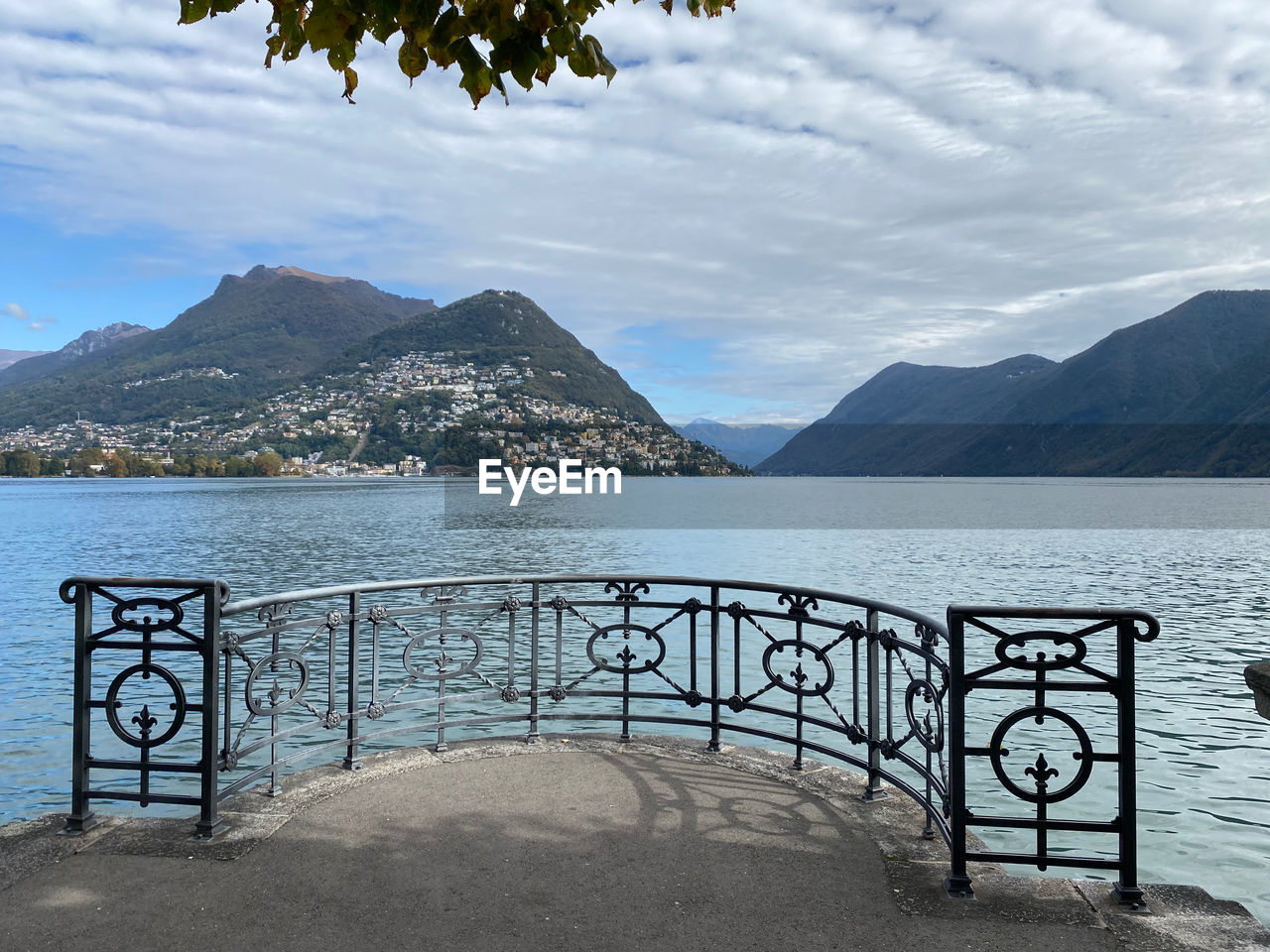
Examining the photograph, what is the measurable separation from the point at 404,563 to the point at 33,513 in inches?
2115

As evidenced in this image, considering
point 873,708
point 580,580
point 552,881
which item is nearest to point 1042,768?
point 873,708

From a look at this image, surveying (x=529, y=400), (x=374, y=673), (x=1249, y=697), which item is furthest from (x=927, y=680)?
(x=529, y=400)

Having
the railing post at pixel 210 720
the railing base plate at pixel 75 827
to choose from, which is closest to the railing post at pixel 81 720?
the railing base plate at pixel 75 827

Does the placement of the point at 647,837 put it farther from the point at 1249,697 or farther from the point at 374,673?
the point at 1249,697

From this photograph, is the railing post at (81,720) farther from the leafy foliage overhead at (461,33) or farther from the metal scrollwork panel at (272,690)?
the leafy foliage overhead at (461,33)

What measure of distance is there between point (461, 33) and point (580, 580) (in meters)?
3.53

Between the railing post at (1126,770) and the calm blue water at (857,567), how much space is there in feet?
13.3

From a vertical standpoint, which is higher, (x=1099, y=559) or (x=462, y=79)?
(x=462, y=79)

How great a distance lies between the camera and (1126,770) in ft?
12.5

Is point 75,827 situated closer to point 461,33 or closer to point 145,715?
point 145,715

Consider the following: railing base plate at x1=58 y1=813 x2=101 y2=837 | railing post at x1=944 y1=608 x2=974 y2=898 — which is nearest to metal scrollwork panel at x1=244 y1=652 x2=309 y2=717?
railing base plate at x1=58 y1=813 x2=101 y2=837

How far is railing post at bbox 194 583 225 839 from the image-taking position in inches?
173

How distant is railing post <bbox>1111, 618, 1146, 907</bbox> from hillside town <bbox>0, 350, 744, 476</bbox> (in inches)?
→ 5837

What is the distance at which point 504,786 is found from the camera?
519cm
